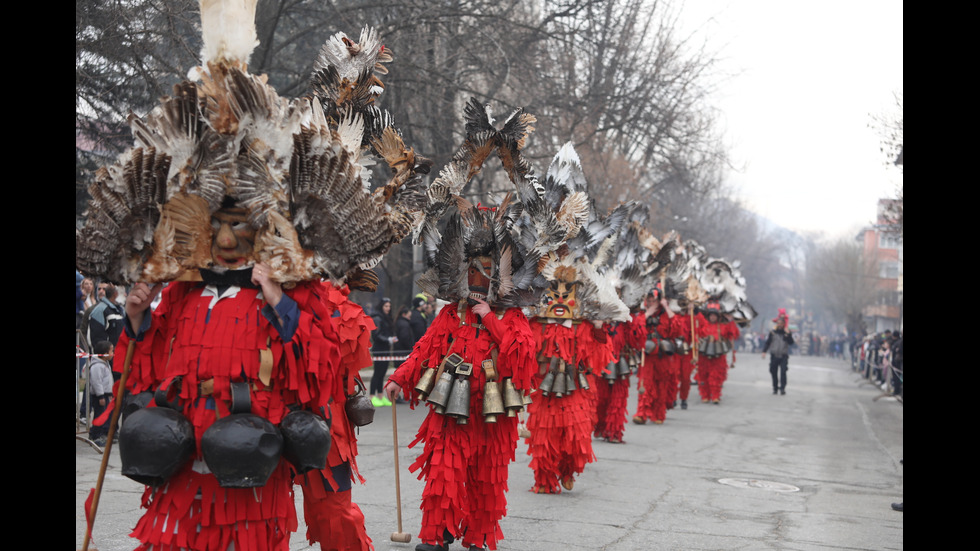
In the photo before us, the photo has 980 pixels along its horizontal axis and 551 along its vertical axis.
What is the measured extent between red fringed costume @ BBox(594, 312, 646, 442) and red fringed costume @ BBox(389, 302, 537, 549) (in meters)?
5.65

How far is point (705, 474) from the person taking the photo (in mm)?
10953

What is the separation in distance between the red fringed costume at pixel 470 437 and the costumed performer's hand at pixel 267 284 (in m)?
2.64

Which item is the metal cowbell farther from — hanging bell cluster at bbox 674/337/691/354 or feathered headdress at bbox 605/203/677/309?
hanging bell cluster at bbox 674/337/691/354


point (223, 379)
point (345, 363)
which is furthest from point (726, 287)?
point (223, 379)

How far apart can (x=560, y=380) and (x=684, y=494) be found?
5.83 feet

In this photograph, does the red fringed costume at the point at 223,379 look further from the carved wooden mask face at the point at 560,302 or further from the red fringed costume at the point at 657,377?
the red fringed costume at the point at 657,377

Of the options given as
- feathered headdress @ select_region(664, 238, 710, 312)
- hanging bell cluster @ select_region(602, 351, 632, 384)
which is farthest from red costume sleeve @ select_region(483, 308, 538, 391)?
feathered headdress @ select_region(664, 238, 710, 312)

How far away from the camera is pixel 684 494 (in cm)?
952

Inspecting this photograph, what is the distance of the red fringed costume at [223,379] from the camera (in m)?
4.13

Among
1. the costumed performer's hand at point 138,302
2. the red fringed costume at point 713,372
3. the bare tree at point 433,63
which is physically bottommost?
the red fringed costume at point 713,372

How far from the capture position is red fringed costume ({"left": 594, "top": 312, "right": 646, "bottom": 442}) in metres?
12.7

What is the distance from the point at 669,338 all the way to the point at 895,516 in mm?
7198

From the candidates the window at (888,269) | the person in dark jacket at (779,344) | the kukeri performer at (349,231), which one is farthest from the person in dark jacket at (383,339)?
the window at (888,269)
